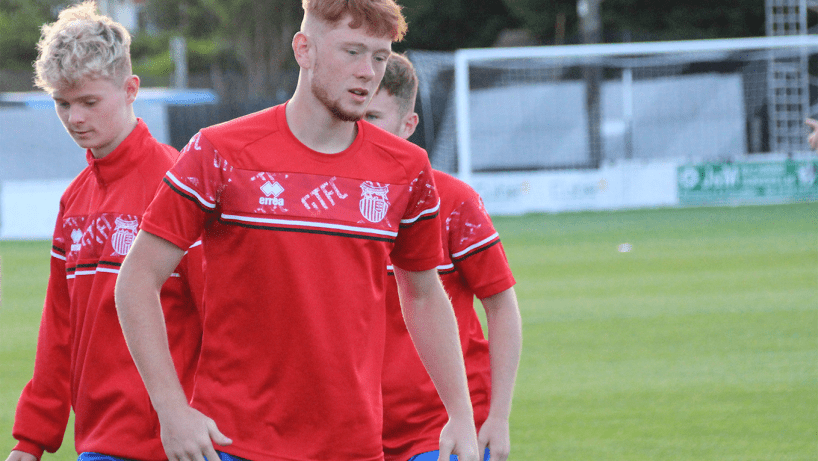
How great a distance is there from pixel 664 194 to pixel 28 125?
1447 centimetres

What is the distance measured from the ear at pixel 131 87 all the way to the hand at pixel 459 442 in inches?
58.3

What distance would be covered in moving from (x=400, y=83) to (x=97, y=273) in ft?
→ 3.59

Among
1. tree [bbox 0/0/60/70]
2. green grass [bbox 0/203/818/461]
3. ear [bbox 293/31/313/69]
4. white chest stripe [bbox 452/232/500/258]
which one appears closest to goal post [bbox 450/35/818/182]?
green grass [bbox 0/203/818/461]

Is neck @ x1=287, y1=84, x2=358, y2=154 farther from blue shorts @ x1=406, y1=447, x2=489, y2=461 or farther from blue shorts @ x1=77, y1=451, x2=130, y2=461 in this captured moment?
blue shorts @ x1=77, y1=451, x2=130, y2=461

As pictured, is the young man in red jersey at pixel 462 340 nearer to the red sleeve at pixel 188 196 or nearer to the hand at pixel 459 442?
the hand at pixel 459 442

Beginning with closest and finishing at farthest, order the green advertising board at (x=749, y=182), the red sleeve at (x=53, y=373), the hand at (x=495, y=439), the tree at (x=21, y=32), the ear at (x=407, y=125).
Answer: the hand at (x=495, y=439) < the red sleeve at (x=53, y=373) < the ear at (x=407, y=125) < the green advertising board at (x=749, y=182) < the tree at (x=21, y=32)

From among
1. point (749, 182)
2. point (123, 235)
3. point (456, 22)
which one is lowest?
point (749, 182)

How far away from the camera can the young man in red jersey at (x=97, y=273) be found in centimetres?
293

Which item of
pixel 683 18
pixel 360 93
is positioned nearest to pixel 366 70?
pixel 360 93

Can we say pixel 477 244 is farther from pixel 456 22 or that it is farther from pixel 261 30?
pixel 261 30

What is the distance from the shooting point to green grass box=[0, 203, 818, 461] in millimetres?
6133

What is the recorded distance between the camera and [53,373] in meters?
3.22

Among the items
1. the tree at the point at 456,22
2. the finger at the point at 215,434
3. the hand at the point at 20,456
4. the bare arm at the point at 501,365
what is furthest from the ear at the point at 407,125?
Result: the tree at the point at 456,22

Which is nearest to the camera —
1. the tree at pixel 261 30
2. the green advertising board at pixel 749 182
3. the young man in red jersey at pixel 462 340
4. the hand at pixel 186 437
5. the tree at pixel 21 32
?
the hand at pixel 186 437
